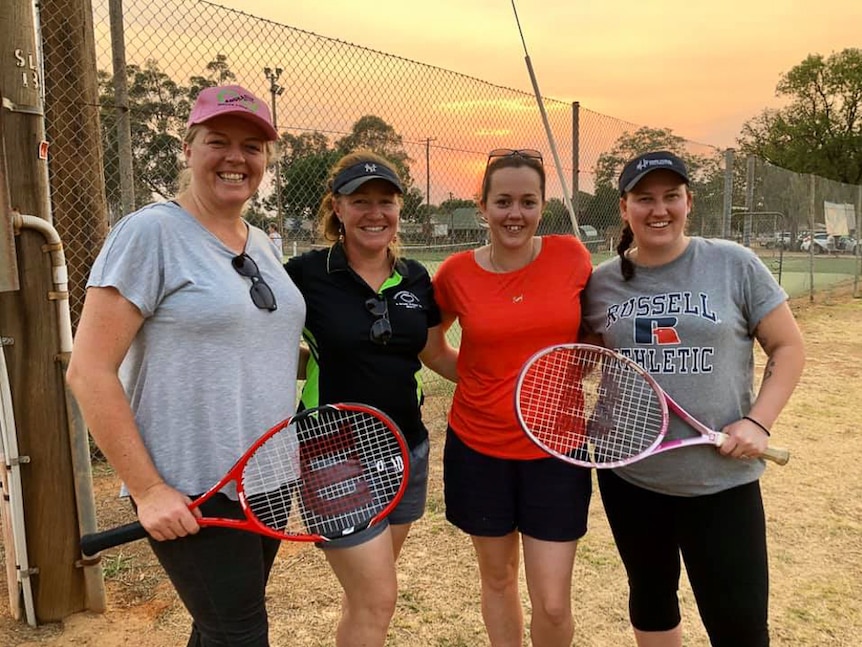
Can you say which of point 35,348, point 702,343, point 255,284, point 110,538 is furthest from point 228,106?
point 35,348

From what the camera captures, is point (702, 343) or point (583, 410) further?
point (583, 410)

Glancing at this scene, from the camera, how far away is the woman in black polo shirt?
241 cm

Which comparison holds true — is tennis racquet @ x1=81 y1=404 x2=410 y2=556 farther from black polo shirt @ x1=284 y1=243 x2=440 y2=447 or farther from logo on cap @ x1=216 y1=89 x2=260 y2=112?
logo on cap @ x1=216 y1=89 x2=260 y2=112

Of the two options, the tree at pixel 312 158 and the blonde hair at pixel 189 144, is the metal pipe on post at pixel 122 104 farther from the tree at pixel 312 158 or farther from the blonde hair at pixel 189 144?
the blonde hair at pixel 189 144

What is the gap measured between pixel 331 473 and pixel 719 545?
1362 mm

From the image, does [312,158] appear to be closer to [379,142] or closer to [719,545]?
[379,142]

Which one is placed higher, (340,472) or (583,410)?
(583,410)

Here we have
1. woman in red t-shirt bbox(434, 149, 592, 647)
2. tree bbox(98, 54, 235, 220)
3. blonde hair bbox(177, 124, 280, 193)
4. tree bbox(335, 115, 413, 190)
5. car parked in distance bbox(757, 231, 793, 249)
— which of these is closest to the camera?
blonde hair bbox(177, 124, 280, 193)

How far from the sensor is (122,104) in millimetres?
4461

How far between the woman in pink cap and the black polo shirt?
312 millimetres

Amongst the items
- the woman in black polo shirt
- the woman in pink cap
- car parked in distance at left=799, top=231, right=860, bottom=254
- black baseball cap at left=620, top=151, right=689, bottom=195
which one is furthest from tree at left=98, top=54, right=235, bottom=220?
car parked in distance at left=799, top=231, right=860, bottom=254

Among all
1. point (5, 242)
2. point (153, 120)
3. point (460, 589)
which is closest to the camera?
point (5, 242)

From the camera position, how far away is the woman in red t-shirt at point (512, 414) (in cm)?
A: 254

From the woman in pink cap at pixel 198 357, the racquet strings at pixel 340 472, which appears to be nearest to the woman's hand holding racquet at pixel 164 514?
the woman in pink cap at pixel 198 357
